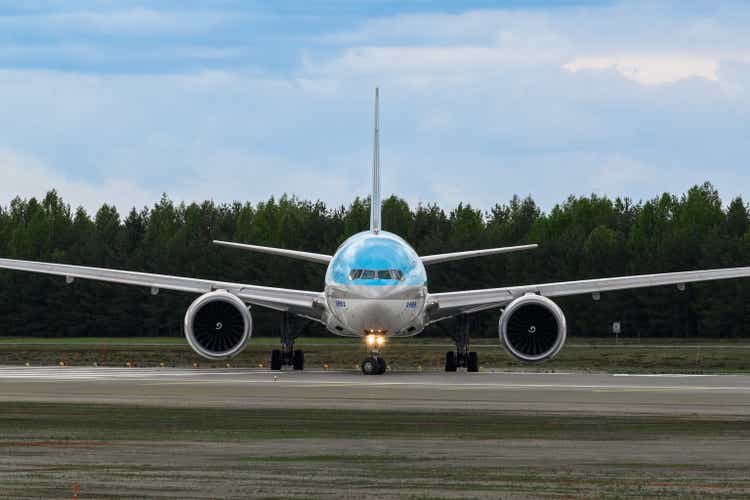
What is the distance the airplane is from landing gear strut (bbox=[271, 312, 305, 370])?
0.10 ft

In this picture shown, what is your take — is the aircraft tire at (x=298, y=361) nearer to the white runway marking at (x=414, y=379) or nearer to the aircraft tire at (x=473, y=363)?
the white runway marking at (x=414, y=379)

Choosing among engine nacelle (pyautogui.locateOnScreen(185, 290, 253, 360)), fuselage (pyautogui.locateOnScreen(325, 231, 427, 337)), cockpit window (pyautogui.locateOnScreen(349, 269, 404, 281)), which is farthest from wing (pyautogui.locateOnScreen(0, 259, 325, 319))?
cockpit window (pyautogui.locateOnScreen(349, 269, 404, 281))

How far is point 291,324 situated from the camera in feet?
151

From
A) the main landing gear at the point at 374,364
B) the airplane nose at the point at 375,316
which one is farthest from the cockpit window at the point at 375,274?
the main landing gear at the point at 374,364

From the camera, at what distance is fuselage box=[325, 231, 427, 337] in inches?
1593

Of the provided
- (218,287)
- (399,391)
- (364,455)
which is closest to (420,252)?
(218,287)

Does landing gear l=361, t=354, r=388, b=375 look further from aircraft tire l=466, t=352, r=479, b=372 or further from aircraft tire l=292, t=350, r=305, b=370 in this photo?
aircraft tire l=292, t=350, r=305, b=370

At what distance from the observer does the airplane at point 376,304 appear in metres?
40.7

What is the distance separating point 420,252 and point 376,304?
8456 centimetres

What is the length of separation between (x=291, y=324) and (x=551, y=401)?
791 inches

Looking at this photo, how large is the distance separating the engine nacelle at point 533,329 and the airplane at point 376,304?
28 mm

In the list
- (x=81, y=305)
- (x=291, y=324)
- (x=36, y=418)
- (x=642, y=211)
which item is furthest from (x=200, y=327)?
(x=642, y=211)

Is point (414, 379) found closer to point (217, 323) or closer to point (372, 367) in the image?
point (372, 367)

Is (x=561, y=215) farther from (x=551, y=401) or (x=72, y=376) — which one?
(x=551, y=401)
